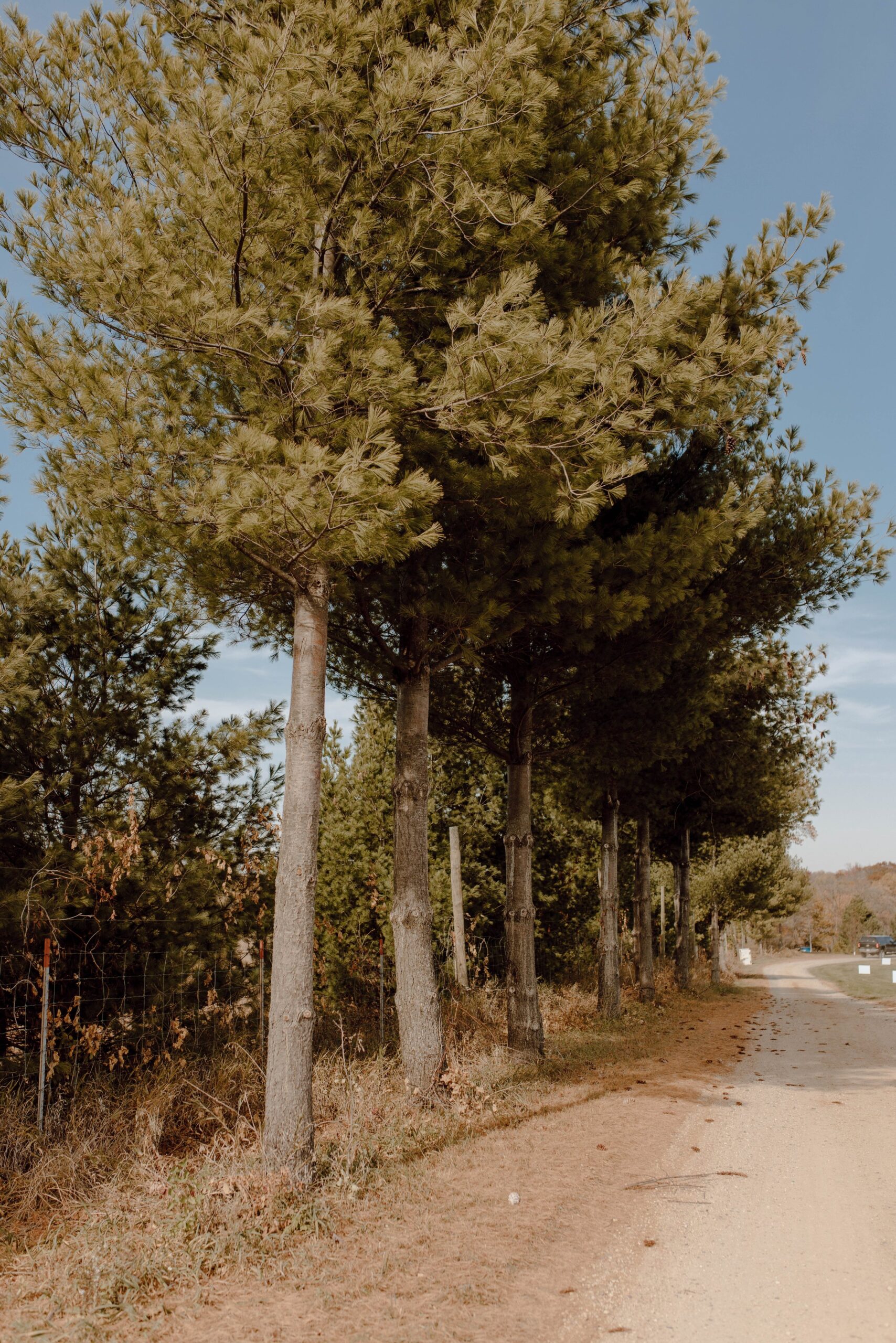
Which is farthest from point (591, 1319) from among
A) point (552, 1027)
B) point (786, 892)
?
point (786, 892)

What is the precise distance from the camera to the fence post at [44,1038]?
5246 mm

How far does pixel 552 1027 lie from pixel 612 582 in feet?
22.9

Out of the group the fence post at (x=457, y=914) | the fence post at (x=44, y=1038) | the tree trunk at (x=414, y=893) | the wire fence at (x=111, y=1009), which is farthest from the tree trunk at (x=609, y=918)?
the fence post at (x=44, y=1038)

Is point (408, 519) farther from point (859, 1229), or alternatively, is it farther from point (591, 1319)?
point (859, 1229)

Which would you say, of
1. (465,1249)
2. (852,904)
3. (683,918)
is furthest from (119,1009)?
(852,904)

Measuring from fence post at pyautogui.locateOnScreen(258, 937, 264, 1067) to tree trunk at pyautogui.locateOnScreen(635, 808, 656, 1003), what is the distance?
32.9ft

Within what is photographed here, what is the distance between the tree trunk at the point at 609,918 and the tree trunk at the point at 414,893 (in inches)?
263

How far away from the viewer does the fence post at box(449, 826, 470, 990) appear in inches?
436

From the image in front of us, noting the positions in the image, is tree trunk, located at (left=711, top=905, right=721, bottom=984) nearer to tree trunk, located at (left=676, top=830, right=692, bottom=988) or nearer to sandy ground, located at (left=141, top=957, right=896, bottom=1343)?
tree trunk, located at (left=676, top=830, right=692, bottom=988)

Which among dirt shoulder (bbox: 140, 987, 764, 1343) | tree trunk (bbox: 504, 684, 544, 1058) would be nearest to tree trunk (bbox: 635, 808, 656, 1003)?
tree trunk (bbox: 504, 684, 544, 1058)

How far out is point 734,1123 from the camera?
7.00m

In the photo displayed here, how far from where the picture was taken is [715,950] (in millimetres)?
27188

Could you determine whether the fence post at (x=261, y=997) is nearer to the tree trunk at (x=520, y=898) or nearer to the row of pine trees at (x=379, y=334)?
the row of pine trees at (x=379, y=334)

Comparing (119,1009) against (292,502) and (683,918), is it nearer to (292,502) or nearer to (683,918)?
(292,502)
